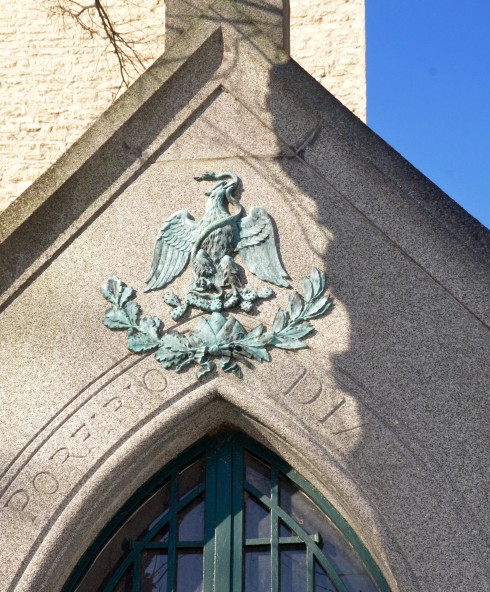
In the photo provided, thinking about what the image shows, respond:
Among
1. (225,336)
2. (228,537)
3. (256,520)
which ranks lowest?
(228,537)

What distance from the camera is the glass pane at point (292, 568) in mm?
6965

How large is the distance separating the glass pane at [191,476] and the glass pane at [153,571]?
349 millimetres

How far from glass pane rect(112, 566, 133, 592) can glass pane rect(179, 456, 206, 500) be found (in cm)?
49

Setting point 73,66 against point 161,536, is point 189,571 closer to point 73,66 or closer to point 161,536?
point 161,536

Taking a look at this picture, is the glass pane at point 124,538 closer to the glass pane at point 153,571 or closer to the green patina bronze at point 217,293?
the glass pane at point 153,571

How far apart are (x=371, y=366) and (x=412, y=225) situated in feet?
2.85

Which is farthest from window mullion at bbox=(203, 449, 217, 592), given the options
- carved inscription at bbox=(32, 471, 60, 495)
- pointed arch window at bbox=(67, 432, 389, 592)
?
carved inscription at bbox=(32, 471, 60, 495)

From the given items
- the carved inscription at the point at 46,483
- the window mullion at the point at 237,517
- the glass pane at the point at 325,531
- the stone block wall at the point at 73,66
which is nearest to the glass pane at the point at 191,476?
the window mullion at the point at 237,517

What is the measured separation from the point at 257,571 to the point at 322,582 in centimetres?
35

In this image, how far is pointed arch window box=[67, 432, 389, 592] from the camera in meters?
6.98

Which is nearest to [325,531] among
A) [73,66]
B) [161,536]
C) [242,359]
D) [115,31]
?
[161,536]

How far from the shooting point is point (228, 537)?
709cm

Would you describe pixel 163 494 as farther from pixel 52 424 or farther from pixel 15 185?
→ pixel 15 185

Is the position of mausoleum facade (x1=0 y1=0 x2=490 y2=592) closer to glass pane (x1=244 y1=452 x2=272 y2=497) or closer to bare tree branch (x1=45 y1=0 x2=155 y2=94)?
glass pane (x1=244 y1=452 x2=272 y2=497)
